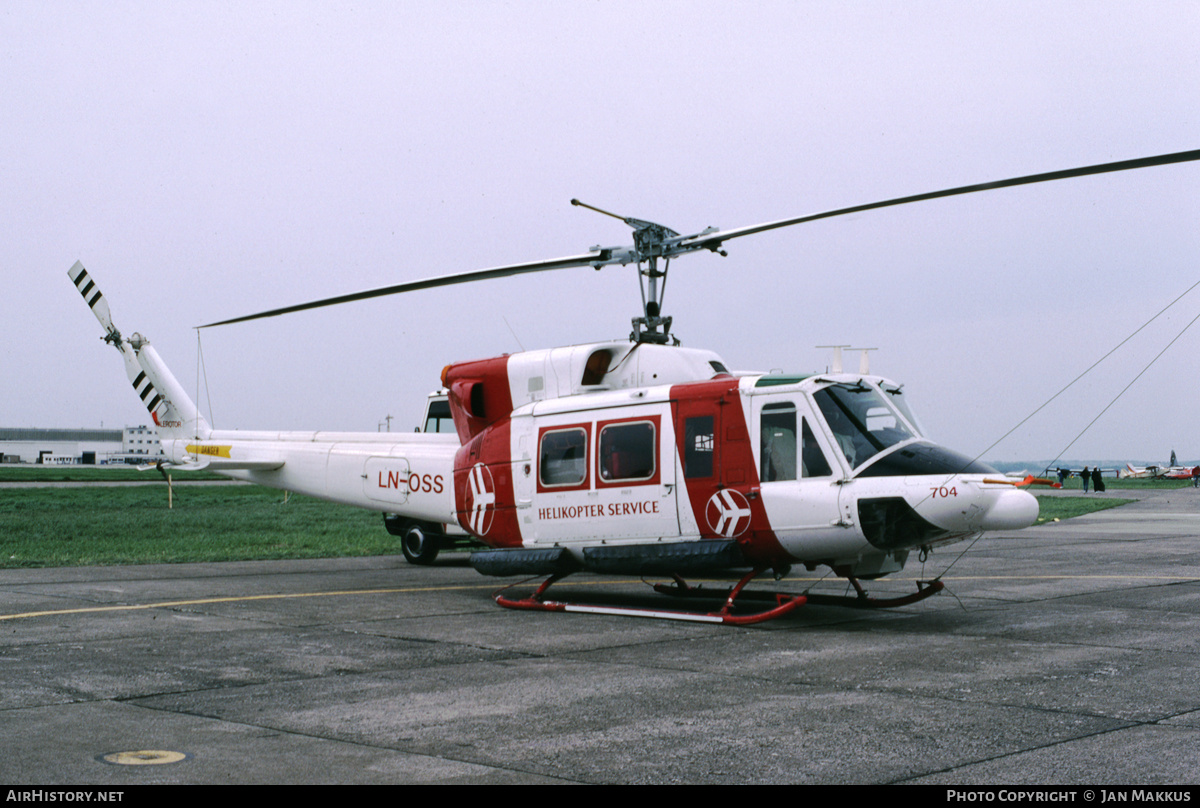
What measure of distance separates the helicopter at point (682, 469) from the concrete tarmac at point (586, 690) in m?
0.72

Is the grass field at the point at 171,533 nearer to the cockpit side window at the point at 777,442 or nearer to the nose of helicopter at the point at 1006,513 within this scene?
the cockpit side window at the point at 777,442

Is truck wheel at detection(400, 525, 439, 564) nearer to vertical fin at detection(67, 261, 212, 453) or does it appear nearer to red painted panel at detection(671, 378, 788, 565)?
vertical fin at detection(67, 261, 212, 453)

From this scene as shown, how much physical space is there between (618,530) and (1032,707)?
5620 millimetres

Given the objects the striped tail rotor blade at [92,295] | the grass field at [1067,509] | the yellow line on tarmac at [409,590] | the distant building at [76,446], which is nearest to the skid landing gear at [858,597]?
the yellow line on tarmac at [409,590]

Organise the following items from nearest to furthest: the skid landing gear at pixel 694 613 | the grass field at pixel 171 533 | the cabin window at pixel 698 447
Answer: the skid landing gear at pixel 694 613, the cabin window at pixel 698 447, the grass field at pixel 171 533

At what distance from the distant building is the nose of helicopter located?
17203 centimetres

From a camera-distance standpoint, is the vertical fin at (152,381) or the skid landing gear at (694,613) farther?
the vertical fin at (152,381)

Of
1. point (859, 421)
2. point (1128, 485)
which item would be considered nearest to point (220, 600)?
point (859, 421)

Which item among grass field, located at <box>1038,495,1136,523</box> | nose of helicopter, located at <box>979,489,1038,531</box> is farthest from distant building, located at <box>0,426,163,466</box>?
nose of helicopter, located at <box>979,489,1038,531</box>

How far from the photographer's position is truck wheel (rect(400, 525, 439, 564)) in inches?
726

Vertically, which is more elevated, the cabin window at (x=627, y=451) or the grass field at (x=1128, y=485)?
the cabin window at (x=627, y=451)

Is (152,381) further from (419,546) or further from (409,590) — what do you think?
(409,590)

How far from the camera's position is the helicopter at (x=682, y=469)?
10.1 metres

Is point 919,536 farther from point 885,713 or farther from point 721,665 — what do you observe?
Result: point 885,713
